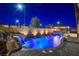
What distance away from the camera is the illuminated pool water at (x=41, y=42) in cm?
162

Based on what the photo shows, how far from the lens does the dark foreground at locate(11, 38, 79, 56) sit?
1618mm

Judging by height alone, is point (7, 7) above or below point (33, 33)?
above

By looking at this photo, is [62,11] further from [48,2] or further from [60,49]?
[60,49]

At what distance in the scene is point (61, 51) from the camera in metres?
1.62

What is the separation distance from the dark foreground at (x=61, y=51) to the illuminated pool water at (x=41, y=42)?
1.9 inches

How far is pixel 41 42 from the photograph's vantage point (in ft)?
5.33

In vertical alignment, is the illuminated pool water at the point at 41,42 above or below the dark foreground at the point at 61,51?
above

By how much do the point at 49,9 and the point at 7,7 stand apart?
506mm

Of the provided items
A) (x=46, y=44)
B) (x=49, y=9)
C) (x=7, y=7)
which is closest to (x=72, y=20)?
(x=49, y=9)

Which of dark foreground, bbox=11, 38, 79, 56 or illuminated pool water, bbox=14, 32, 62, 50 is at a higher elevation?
illuminated pool water, bbox=14, 32, 62, 50

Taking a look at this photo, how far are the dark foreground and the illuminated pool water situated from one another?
5cm

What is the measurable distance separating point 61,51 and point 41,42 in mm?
258

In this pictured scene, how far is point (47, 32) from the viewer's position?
1637 mm

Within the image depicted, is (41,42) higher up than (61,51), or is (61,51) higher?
(41,42)
